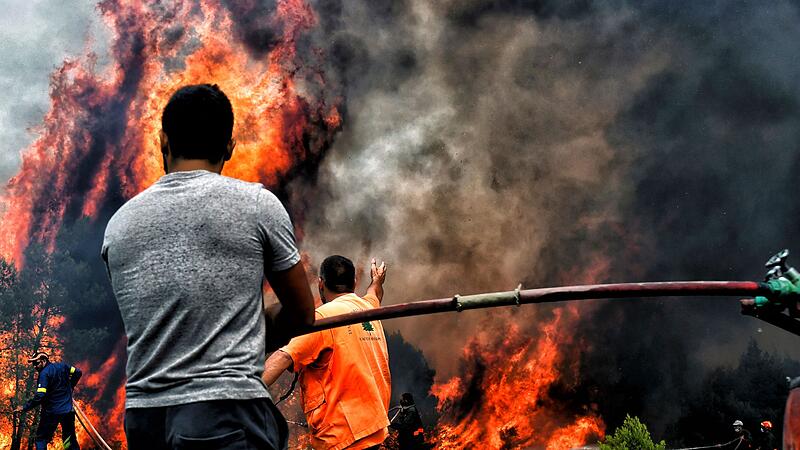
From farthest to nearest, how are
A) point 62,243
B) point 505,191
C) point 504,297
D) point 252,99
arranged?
point 505,191 → point 62,243 → point 252,99 → point 504,297

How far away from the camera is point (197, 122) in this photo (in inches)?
69.8

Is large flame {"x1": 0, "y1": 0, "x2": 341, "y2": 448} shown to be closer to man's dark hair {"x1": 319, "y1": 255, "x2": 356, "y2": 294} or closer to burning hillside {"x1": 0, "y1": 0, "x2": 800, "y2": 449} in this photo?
burning hillside {"x1": 0, "y1": 0, "x2": 800, "y2": 449}

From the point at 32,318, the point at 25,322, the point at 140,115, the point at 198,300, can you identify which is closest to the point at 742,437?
the point at 198,300

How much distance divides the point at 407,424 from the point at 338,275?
831 cm

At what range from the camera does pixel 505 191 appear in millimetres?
21734

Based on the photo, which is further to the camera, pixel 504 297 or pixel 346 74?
pixel 346 74

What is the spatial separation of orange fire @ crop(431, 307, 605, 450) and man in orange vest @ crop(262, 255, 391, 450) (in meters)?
17.1

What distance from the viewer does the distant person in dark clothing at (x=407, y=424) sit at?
1163cm

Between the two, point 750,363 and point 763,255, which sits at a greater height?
point 763,255

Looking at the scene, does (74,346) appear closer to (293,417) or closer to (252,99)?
(293,417)

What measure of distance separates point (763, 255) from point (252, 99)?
18407mm

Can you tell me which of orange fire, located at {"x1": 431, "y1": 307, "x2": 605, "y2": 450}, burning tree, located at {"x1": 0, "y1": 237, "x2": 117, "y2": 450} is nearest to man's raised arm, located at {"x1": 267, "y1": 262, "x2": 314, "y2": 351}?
orange fire, located at {"x1": 431, "y1": 307, "x2": 605, "y2": 450}

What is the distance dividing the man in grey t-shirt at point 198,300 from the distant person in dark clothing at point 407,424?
10.4 m

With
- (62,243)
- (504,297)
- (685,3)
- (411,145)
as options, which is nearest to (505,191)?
(411,145)
